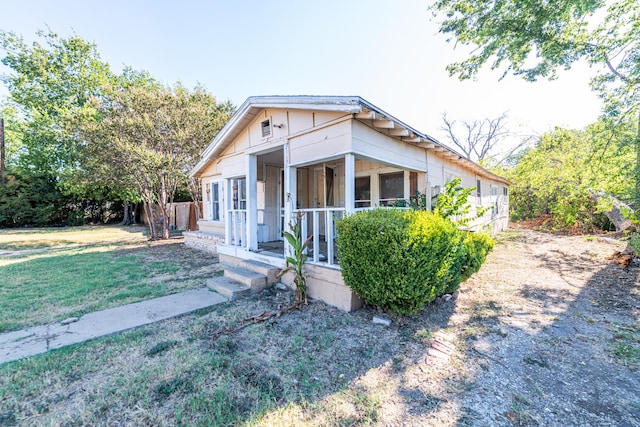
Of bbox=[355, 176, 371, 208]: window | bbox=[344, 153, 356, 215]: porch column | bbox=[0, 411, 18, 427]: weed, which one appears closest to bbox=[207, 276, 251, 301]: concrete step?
bbox=[344, 153, 356, 215]: porch column

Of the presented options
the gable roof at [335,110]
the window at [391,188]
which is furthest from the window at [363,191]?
the gable roof at [335,110]

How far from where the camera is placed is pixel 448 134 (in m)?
27.3

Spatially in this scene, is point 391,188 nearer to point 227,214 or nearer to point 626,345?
point 227,214

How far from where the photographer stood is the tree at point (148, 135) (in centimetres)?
1013

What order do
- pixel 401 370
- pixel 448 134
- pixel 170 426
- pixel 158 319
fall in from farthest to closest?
1. pixel 448 134
2. pixel 158 319
3. pixel 401 370
4. pixel 170 426

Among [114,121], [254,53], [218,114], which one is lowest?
[114,121]

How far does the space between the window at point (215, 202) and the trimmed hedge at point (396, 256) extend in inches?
312

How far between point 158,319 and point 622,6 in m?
12.2

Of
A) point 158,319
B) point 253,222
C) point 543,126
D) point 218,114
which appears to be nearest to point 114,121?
point 218,114

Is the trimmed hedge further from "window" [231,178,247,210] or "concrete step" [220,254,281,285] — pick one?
"window" [231,178,247,210]

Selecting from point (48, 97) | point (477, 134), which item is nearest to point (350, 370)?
point (48, 97)

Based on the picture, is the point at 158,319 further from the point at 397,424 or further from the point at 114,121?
the point at 114,121

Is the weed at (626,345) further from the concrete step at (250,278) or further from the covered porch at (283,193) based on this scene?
the concrete step at (250,278)

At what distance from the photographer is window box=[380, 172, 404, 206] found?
746 cm
